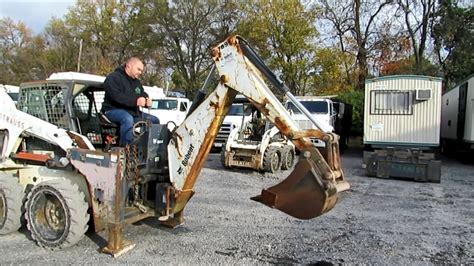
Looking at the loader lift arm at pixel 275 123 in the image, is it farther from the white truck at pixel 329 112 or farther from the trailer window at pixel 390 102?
the trailer window at pixel 390 102

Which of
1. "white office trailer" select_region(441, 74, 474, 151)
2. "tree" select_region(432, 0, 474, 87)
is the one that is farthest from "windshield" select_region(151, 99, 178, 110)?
"tree" select_region(432, 0, 474, 87)

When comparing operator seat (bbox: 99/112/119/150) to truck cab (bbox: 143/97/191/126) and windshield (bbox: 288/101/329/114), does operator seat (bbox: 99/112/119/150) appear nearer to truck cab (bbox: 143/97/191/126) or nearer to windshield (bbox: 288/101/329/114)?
windshield (bbox: 288/101/329/114)

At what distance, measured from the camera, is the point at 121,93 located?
17.8 feet

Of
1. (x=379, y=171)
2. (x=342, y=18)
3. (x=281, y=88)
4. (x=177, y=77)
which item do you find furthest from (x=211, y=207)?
(x=177, y=77)

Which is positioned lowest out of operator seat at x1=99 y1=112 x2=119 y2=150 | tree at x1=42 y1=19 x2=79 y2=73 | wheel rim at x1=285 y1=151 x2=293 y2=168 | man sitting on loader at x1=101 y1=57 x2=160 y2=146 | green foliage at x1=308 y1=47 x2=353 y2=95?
wheel rim at x1=285 y1=151 x2=293 y2=168

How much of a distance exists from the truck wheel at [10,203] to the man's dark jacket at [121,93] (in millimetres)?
1531

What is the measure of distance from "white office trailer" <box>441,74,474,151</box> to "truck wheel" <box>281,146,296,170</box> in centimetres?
619

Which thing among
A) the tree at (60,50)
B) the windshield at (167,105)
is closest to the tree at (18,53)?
the tree at (60,50)

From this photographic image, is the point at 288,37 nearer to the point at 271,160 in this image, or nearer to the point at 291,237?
the point at 271,160

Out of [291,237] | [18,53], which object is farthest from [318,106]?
[18,53]

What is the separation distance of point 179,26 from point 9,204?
30.1 m

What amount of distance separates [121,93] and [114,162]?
990 millimetres

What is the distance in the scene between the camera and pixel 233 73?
4.73 metres

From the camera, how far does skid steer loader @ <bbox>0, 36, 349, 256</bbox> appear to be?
4285 millimetres
